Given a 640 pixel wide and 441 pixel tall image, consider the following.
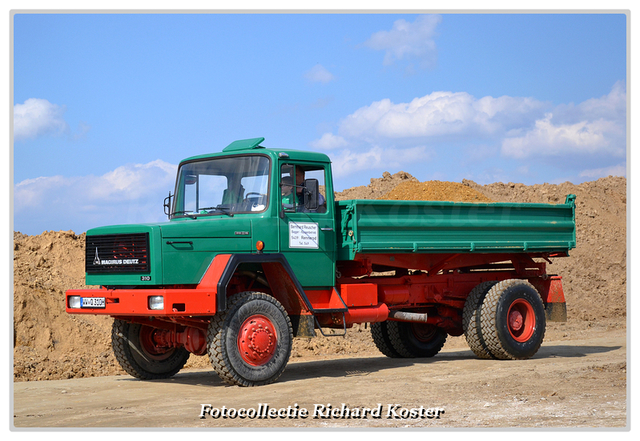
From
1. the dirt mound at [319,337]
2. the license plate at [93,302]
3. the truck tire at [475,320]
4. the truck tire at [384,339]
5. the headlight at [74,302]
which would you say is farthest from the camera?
the dirt mound at [319,337]

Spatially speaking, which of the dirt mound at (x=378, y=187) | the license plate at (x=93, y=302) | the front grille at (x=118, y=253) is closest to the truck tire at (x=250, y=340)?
the front grille at (x=118, y=253)

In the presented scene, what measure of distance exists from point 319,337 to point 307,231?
23.7 feet

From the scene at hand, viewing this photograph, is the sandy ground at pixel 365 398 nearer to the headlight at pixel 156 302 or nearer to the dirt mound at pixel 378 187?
the headlight at pixel 156 302

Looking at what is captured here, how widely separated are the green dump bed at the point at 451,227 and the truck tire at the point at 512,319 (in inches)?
27.5

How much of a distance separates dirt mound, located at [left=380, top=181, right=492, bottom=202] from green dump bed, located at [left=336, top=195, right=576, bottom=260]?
37.7ft

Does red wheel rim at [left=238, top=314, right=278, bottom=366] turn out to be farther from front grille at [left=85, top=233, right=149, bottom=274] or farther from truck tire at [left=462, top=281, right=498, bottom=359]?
truck tire at [left=462, top=281, right=498, bottom=359]

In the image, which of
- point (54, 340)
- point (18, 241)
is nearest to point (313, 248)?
point (54, 340)

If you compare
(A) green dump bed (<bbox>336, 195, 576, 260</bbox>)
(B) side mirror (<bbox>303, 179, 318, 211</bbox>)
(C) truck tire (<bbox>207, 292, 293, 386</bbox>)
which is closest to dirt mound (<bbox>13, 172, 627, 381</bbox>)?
(C) truck tire (<bbox>207, 292, 293, 386</bbox>)

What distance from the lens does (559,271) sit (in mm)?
28812

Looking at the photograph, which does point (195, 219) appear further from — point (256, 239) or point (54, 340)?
point (54, 340)

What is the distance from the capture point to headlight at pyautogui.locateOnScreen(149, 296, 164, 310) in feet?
30.1

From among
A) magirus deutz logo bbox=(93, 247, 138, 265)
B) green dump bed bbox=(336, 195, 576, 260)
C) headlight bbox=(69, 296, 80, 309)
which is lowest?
headlight bbox=(69, 296, 80, 309)

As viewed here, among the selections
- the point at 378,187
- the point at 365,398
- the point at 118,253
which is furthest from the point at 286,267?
the point at 378,187

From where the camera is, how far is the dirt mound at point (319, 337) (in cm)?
1477
